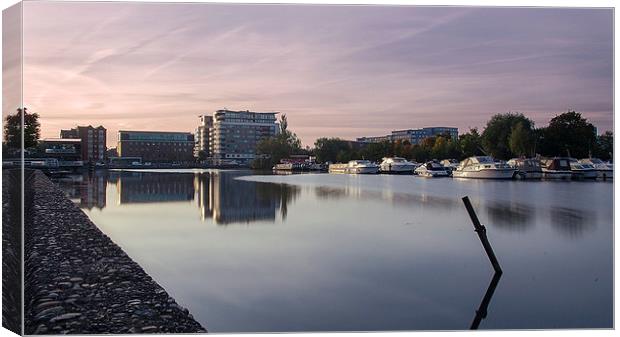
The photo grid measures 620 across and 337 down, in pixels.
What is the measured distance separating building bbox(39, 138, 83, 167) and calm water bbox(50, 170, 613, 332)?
6.21 ft

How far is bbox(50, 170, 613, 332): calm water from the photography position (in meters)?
6.48

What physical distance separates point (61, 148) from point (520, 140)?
844 centimetres

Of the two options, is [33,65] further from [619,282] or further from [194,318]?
[619,282]

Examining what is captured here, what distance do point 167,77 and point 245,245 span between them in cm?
412

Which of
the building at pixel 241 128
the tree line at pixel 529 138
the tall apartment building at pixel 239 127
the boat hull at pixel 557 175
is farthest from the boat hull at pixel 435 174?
the tall apartment building at pixel 239 127

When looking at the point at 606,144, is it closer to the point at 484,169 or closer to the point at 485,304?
the point at 485,304

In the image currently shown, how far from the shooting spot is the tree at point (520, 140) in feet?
33.1

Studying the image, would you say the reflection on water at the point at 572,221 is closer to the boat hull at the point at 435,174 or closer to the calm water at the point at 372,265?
the calm water at the point at 372,265

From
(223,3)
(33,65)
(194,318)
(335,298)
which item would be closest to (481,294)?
(335,298)

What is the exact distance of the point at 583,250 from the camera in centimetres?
998

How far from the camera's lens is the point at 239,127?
1052 cm

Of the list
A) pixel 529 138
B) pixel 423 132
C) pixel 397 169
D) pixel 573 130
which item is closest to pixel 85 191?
pixel 423 132

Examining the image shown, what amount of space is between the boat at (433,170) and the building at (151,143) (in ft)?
129

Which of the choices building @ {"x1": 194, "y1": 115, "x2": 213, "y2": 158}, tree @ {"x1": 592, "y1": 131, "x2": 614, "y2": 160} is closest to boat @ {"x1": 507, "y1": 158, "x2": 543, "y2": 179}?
tree @ {"x1": 592, "y1": 131, "x2": 614, "y2": 160}
